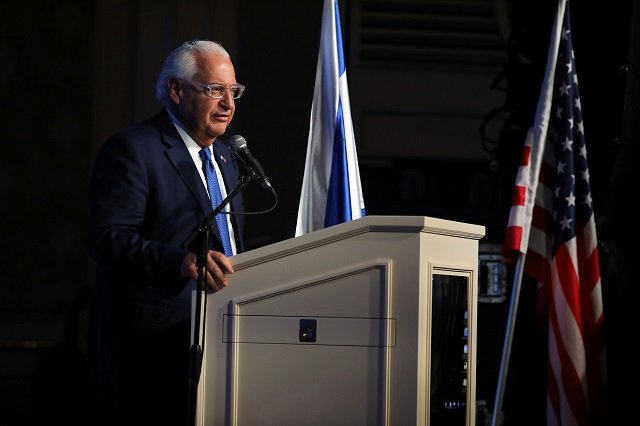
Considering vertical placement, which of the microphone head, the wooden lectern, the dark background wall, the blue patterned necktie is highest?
the dark background wall

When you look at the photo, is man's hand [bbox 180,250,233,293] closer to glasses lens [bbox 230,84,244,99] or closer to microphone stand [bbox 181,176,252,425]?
microphone stand [bbox 181,176,252,425]

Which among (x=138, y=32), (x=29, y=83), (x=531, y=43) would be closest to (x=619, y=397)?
(x=531, y=43)

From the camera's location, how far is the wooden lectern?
8.84 ft

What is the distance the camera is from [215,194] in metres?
3.22

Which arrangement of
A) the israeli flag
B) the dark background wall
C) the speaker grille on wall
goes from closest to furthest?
the israeli flag
the dark background wall
the speaker grille on wall

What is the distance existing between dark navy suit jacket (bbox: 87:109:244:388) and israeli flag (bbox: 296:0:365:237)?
100 centimetres

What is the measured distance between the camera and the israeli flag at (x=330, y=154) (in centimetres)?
414

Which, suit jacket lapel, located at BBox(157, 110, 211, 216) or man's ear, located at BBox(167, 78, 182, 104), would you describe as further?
man's ear, located at BBox(167, 78, 182, 104)

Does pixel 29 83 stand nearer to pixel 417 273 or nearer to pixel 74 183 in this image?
pixel 74 183

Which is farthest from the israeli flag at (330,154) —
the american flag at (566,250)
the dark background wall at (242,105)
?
the dark background wall at (242,105)

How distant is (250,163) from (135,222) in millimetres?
372

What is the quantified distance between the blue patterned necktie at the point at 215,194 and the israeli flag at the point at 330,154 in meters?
0.85

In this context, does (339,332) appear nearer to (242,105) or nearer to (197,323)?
(197,323)

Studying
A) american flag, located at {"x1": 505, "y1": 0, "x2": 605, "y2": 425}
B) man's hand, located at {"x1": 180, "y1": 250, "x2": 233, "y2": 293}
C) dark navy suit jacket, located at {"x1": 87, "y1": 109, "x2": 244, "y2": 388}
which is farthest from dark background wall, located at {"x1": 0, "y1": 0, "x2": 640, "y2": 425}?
man's hand, located at {"x1": 180, "y1": 250, "x2": 233, "y2": 293}
